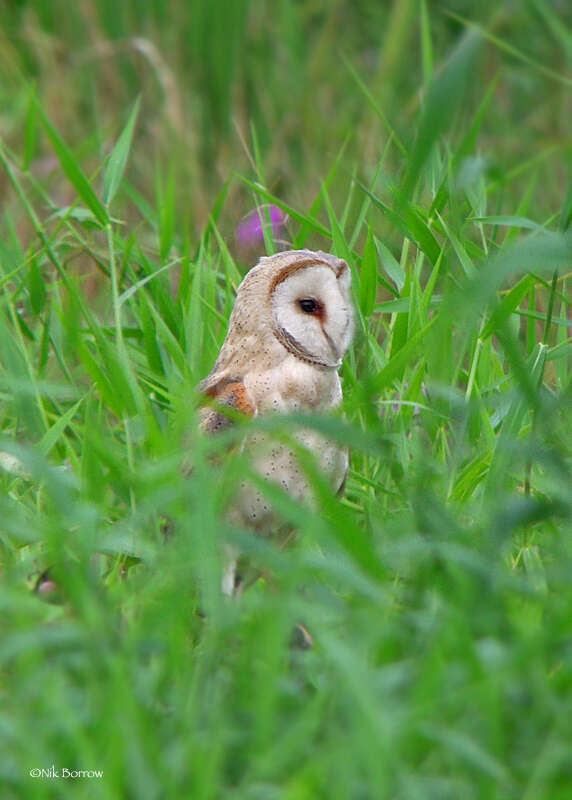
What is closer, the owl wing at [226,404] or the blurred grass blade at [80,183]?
the owl wing at [226,404]

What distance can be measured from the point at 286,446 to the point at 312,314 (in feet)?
1.02

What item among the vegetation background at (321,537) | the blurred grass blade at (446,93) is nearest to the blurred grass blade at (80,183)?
the vegetation background at (321,537)

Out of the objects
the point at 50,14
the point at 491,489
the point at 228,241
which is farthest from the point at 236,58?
the point at 491,489

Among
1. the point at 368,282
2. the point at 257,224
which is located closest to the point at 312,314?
the point at 368,282

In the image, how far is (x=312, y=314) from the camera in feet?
8.90

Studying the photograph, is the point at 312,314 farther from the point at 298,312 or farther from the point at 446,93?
the point at 446,93

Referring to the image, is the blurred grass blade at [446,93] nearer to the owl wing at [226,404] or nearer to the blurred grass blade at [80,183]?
the owl wing at [226,404]

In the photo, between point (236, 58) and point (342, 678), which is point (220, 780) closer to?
point (342, 678)

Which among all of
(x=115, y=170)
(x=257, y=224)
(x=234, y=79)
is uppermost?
(x=115, y=170)

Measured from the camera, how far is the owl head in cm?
268

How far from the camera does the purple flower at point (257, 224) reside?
363 centimetres

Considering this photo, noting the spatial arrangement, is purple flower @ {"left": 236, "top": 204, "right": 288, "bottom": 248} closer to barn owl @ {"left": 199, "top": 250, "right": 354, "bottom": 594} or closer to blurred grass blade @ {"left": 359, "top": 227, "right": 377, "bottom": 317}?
blurred grass blade @ {"left": 359, "top": 227, "right": 377, "bottom": 317}

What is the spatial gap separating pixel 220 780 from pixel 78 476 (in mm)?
1157

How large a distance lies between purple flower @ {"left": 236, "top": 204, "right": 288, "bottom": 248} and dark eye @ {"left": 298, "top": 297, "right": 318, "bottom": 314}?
89cm
